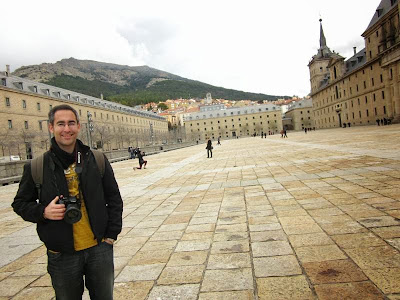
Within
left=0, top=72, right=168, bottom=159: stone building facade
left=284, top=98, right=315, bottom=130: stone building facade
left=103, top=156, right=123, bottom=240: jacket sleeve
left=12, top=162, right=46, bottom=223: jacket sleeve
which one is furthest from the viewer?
left=284, top=98, right=315, bottom=130: stone building facade

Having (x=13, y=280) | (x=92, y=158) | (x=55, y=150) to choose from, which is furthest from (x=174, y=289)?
(x=13, y=280)

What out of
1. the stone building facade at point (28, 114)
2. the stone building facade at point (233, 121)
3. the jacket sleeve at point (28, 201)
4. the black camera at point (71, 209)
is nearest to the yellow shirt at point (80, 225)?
the black camera at point (71, 209)

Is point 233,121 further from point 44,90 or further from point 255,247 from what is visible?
point 255,247

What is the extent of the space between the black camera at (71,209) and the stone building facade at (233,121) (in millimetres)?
123611

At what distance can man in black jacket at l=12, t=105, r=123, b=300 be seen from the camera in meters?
2.03

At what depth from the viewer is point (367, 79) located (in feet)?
185

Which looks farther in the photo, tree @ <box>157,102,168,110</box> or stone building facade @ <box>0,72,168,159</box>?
tree @ <box>157,102,168,110</box>

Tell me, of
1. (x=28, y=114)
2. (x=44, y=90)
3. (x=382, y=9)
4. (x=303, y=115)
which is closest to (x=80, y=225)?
(x=28, y=114)

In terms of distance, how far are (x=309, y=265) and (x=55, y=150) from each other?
2.93m

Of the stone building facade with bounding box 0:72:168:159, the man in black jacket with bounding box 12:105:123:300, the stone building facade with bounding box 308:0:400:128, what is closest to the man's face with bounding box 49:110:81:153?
the man in black jacket with bounding box 12:105:123:300

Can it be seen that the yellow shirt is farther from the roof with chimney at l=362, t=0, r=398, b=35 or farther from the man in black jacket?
the roof with chimney at l=362, t=0, r=398, b=35

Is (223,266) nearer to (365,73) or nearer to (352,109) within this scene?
(365,73)

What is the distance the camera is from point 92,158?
2275 millimetres

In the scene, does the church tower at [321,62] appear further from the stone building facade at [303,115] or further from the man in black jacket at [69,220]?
the man in black jacket at [69,220]
